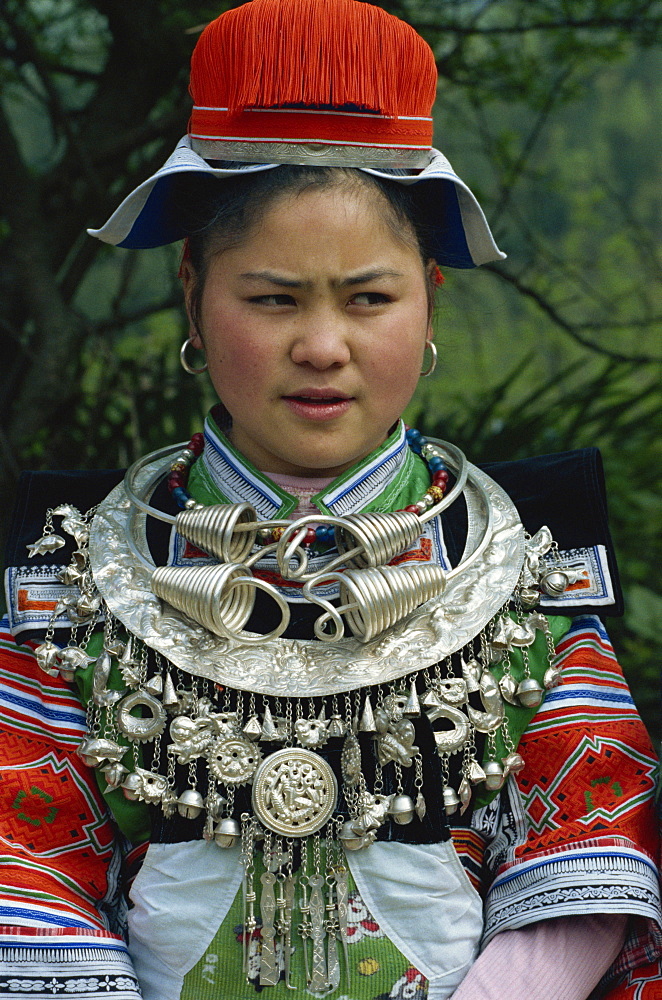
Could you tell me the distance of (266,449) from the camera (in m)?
1.64

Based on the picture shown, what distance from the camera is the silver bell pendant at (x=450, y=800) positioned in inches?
59.6

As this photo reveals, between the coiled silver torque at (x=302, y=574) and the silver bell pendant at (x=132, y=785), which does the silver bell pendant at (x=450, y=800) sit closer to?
the coiled silver torque at (x=302, y=574)

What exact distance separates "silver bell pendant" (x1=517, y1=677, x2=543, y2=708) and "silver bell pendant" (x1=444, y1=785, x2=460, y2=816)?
0.50ft

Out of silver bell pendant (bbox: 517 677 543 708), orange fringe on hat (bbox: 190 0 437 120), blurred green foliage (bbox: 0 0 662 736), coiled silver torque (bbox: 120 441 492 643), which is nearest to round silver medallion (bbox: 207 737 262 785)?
coiled silver torque (bbox: 120 441 492 643)

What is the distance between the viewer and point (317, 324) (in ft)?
4.78

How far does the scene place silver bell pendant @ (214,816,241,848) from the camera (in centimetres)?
146

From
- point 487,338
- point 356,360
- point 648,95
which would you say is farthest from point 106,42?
point 648,95

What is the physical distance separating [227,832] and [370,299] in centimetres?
71

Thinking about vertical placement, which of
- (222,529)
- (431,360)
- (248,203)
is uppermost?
(248,203)

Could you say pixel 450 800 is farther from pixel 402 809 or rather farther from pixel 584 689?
pixel 584 689

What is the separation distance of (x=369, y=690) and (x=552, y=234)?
557 cm

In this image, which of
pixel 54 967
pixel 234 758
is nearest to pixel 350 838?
pixel 234 758

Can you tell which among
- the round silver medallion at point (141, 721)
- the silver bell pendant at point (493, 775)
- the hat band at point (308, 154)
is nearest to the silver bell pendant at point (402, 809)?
the silver bell pendant at point (493, 775)

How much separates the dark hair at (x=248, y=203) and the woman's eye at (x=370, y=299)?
8 centimetres
